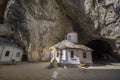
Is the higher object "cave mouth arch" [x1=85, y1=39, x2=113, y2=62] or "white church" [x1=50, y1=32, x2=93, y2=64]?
"cave mouth arch" [x1=85, y1=39, x2=113, y2=62]

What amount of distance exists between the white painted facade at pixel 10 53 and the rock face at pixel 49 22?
83.5 inches

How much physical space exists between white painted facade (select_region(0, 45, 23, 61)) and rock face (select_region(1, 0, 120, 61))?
2.12m

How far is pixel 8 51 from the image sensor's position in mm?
31375

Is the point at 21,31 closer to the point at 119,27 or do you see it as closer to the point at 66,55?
the point at 66,55

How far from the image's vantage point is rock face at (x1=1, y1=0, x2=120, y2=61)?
32000mm

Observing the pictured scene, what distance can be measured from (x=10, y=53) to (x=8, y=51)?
0.76 meters

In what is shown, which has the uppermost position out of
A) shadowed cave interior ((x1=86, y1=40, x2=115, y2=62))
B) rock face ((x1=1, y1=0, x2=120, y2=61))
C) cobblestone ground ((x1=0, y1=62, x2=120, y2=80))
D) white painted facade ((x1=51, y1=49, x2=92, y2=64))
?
rock face ((x1=1, y1=0, x2=120, y2=61))

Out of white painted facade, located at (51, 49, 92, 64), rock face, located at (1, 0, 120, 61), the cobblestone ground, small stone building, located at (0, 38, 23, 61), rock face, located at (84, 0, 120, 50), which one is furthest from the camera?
rock face, located at (1, 0, 120, 61)

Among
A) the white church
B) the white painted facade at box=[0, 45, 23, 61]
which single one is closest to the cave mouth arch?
the white church

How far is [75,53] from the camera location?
27.2 metres

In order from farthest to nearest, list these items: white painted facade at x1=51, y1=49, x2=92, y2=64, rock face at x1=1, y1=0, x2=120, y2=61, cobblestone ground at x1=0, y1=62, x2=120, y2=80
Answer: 1. rock face at x1=1, y1=0, x2=120, y2=61
2. white painted facade at x1=51, y1=49, x2=92, y2=64
3. cobblestone ground at x1=0, y1=62, x2=120, y2=80

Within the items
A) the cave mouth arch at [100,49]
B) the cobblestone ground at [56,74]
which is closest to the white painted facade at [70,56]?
the cobblestone ground at [56,74]

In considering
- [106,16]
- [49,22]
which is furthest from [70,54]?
[49,22]

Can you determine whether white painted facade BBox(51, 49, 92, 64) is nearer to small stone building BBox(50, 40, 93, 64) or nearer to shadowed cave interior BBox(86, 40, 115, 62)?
small stone building BBox(50, 40, 93, 64)
